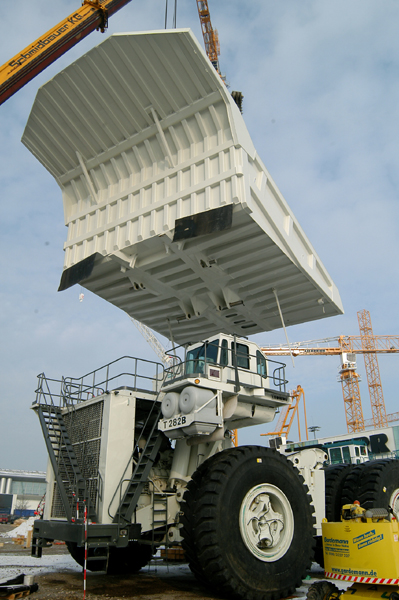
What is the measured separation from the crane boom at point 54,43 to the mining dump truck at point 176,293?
6.55 m

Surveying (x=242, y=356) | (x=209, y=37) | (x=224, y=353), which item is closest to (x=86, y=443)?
(x=224, y=353)

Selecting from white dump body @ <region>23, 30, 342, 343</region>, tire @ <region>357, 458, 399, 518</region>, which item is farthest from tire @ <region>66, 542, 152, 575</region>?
white dump body @ <region>23, 30, 342, 343</region>

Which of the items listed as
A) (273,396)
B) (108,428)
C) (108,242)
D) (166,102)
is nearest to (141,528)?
(108,428)

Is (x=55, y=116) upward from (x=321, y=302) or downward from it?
upward

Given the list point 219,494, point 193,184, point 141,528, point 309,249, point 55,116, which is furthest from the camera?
point 309,249

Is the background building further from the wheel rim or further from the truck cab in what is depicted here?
the wheel rim

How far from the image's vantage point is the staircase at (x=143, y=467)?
759cm

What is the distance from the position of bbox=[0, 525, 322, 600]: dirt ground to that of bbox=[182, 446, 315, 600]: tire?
0.64 m

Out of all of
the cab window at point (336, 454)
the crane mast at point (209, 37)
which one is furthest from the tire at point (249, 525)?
the crane mast at point (209, 37)

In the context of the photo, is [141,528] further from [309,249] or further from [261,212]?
[309,249]

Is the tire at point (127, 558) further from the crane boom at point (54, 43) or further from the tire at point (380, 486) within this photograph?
the crane boom at point (54, 43)

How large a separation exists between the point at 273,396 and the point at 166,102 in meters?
6.25

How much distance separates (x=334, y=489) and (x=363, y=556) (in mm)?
3847

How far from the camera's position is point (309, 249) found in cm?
1079
